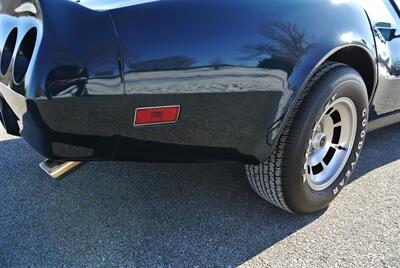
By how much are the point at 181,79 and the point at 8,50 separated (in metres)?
0.87

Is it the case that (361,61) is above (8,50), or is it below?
below

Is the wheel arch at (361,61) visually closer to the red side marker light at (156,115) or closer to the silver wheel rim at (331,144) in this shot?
the silver wheel rim at (331,144)

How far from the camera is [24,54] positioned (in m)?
1.76

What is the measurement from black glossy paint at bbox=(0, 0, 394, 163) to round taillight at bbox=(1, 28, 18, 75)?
4 cm

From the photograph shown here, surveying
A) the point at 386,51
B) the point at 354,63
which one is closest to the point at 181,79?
the point at 354,63

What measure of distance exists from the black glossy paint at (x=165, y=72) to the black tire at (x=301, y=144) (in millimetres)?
129

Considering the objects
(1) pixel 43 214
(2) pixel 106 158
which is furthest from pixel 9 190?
(2) pixel 106 158

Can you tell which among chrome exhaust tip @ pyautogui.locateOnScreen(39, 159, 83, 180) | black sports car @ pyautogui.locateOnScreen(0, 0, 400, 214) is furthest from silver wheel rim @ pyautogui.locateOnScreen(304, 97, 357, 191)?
chrome exhaust tip @ pyautogui.locateOnScreen(39, 159, 83, 180)

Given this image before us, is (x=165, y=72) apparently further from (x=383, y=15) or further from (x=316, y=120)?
(x=383, y=15)

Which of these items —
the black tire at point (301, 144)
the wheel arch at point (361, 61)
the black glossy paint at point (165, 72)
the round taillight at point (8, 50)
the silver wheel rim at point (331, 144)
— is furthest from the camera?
the silver wheel rim at point (331, 144)

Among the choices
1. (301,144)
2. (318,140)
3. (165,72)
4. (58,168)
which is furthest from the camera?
(318,140)

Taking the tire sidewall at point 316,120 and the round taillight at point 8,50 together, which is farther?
the tire sidewall at point 316,120

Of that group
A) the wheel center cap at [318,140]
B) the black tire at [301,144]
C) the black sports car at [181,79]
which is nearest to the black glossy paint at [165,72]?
the black sports car at [181,79]

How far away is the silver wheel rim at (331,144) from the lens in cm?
240
